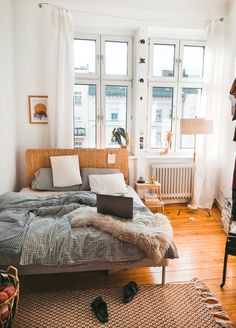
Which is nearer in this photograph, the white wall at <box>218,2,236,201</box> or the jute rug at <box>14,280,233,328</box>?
the jute rug at <box>14,280,233,328</box>

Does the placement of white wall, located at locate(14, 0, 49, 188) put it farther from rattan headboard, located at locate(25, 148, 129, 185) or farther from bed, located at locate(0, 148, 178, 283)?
bed, located at locate(0, 148, 178, 283)

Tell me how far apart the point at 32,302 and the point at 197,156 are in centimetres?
296

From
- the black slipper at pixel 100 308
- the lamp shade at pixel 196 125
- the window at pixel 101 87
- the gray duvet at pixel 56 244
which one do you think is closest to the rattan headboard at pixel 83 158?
the window at pixel 101 87

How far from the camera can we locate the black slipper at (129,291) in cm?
211

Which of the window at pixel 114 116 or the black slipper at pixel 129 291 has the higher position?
the window at pixel 114 116

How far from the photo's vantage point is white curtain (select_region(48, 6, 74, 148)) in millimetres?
3562

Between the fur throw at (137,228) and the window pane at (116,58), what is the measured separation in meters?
2.46

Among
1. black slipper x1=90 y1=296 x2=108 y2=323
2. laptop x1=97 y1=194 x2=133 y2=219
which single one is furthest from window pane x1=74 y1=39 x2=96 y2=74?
black slipper x1=90 y1=296 x2=108 y2=323

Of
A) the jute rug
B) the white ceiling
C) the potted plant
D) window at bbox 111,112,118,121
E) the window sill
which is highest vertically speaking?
the white ceiling

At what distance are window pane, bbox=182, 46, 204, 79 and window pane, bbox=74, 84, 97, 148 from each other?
A: 1454 mm

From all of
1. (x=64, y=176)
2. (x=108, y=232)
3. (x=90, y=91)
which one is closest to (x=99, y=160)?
(x=64, y=176)

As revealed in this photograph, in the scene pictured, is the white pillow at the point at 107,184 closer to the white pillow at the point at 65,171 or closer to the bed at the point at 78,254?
the white pillow at the point at 65,171

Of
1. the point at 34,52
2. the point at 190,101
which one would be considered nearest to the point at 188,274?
the point at 190,101

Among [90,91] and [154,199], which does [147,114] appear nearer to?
[90,91]
